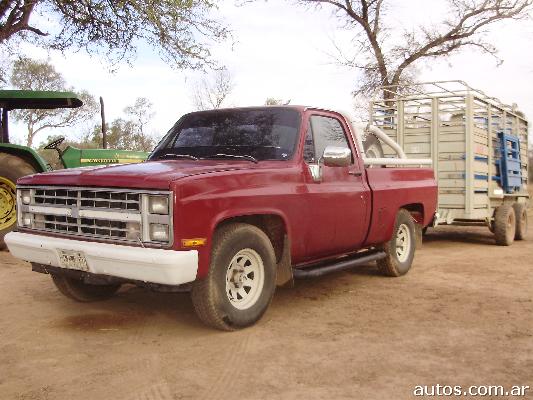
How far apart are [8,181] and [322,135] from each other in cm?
511

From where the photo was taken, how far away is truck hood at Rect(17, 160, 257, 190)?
A: 3953 millimetres

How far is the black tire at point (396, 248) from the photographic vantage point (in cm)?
669

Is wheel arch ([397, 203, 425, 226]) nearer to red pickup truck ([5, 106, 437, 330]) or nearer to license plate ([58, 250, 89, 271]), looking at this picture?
red pickup truck ([5, 106, 437, 330])

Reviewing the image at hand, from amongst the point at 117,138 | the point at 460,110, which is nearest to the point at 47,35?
the point at 460,110

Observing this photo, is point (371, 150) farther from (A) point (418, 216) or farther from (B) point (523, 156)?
(B) point (523, 156)

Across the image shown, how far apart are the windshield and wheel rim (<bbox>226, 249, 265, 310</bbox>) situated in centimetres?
90

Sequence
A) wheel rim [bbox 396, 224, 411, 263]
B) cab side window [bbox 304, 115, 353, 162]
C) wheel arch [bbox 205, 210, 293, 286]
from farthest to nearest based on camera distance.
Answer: wheel rim [bbox 396, 224, 411, 263] < cab side window [bbox 304, 115, 353, 162] < wheel arch [bbox 205, 210, 293, 286]

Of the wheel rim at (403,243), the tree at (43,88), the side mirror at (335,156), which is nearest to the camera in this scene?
the side mirror at (335,156)

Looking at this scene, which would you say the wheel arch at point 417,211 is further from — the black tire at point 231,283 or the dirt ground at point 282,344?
the black tire at point 231,283

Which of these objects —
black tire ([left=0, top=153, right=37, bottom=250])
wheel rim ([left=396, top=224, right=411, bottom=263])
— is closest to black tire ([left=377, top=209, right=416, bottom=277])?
wheel rim ([left=396, top=224, right=411, bottom=263])

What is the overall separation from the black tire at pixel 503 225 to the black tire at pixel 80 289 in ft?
24.4

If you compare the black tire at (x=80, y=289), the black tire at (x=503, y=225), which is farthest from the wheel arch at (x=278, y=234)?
the black tire at (x=503, y=225)

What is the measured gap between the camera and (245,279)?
457cm

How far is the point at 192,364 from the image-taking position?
12.3 feet
